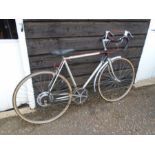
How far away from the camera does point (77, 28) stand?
242cm

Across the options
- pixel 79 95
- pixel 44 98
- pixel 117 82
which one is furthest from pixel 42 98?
pixel 117 82

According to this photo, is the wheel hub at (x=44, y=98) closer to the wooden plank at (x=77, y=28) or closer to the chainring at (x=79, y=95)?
the chainring at (x=79, y=95)

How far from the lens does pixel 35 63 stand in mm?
→ 2455

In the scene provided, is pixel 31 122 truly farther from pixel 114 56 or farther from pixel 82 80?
pixel 114 56

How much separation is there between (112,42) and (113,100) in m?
0.97

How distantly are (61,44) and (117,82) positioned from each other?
1212mm

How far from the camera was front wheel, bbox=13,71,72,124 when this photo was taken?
8.35 feet

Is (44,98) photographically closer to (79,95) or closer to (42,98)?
(42,98)

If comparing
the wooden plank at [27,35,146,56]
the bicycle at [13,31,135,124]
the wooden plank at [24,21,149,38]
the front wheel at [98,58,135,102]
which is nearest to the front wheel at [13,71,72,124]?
the bicycle at [13,31,135,124]

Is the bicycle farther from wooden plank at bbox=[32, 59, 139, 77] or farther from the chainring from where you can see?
wooden plank at bbox=[32, 59, 139, 77]

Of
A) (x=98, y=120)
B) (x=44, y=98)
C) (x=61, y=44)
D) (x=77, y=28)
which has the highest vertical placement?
(x=77, y=28)

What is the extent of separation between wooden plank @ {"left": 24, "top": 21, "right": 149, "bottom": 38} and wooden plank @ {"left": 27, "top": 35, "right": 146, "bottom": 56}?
70 millimetres

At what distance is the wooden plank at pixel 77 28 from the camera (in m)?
2.22
